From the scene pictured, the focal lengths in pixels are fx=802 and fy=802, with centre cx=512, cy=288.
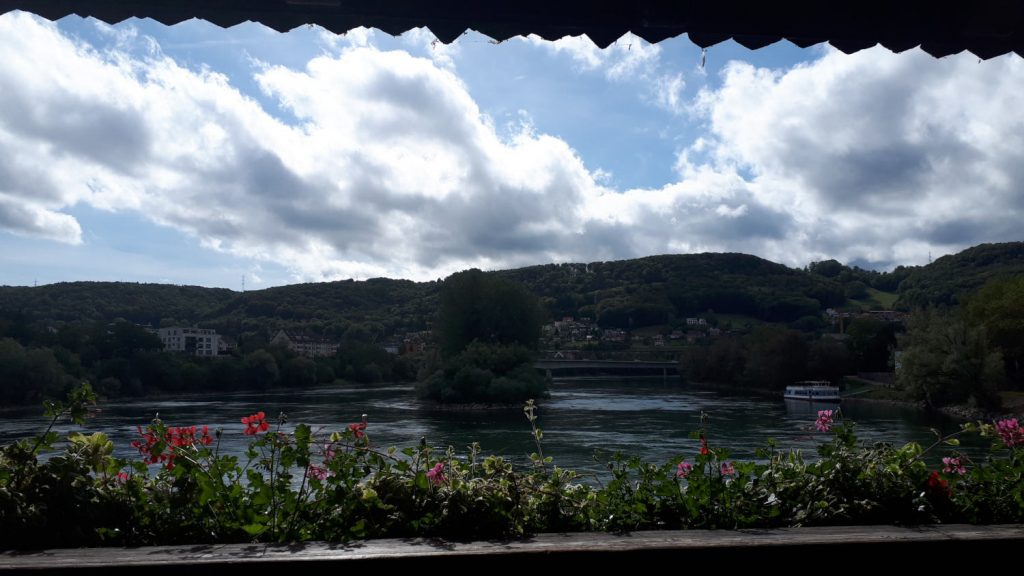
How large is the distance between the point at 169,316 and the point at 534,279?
6075cm

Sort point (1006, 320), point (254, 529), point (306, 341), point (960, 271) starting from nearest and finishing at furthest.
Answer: point (254, 529) < point (1006, 320) < point (960, 271) < point (306, 341)

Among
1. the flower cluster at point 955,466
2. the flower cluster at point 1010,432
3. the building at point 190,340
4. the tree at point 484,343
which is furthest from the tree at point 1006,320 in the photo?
the building at point 190,340

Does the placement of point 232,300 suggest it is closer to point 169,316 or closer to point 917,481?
point 169,316

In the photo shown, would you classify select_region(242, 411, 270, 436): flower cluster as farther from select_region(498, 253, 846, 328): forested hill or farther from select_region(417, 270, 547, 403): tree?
select_region(498, 253, 846, 328): forested hill

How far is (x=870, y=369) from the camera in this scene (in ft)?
242

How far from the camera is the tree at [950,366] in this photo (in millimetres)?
45656

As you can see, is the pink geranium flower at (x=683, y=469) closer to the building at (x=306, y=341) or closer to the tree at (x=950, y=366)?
the tree at (x=950, y=366)

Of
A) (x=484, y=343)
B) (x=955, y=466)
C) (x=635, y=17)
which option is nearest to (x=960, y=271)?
(x=484, y=343)

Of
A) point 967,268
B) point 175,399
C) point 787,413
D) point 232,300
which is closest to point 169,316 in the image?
point 232,300

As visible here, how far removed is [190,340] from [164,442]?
92.6 m

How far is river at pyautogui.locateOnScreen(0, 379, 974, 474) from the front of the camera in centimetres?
2598

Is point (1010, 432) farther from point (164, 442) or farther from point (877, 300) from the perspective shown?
point (877, 300)

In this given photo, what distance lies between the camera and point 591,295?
137 m

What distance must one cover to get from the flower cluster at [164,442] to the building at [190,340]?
86900mm
